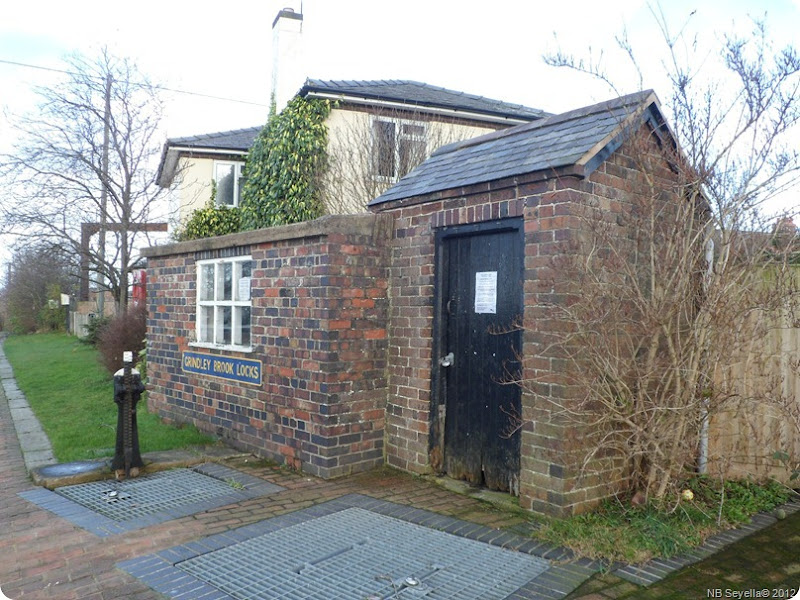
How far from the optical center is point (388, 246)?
22.0 feet

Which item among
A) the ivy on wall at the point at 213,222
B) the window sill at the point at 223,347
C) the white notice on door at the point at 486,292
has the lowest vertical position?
the window sill at the point at 223,347

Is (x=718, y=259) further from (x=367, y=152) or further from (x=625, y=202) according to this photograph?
(x=367, y=152)

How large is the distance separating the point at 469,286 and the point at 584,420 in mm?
1642

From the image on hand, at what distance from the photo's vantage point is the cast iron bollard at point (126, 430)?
20.5ft

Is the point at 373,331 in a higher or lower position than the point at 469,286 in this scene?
lower

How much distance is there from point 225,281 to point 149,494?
9.50ft

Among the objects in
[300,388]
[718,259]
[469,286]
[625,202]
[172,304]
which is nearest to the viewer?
[718,259]

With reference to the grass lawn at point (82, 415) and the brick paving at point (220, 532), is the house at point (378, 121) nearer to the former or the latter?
the grass lawn at point (82, 415)

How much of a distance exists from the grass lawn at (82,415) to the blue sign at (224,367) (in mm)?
802

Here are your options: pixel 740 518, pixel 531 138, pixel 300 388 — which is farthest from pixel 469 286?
pixel 740 518

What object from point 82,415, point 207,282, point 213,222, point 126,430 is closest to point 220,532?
point 126,430

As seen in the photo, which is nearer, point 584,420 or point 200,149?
point 584,420

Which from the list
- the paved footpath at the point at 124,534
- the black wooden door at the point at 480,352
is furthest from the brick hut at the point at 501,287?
the paved footpath at the point at 124,534

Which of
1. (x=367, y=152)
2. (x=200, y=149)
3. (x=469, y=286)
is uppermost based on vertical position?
(x=200, y=149)
